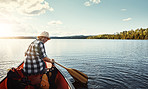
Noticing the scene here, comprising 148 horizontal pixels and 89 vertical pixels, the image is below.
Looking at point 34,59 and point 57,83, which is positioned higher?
point 34,59

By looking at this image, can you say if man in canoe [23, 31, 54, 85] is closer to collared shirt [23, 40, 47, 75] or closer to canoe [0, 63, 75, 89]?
collared shirt [23, 40, 47, 75]

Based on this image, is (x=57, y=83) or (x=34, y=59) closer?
(x=34, y=59)

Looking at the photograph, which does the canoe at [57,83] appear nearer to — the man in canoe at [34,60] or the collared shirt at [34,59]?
the man in canoe at [34,60]

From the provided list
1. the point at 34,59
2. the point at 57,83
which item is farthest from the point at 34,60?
the point at 57,83

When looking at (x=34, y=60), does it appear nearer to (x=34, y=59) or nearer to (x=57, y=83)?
(x=34, y=59)

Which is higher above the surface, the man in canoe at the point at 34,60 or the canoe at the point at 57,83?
the man in canoe at the point at 34,60

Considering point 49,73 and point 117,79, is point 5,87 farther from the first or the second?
point 117,79

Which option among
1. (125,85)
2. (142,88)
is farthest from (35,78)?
(142,88)

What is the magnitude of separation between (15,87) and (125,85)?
6.12 metres

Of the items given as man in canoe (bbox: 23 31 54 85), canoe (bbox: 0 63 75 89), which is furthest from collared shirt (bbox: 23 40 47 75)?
canoe (bbox: 0 63 75 89)

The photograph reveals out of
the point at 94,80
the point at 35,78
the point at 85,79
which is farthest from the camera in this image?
the point at 94,80

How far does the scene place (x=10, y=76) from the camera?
4.36m

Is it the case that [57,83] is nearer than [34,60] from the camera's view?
No

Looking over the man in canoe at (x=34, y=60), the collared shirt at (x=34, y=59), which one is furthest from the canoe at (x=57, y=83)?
the collared shirt at (x=34, y=59)
